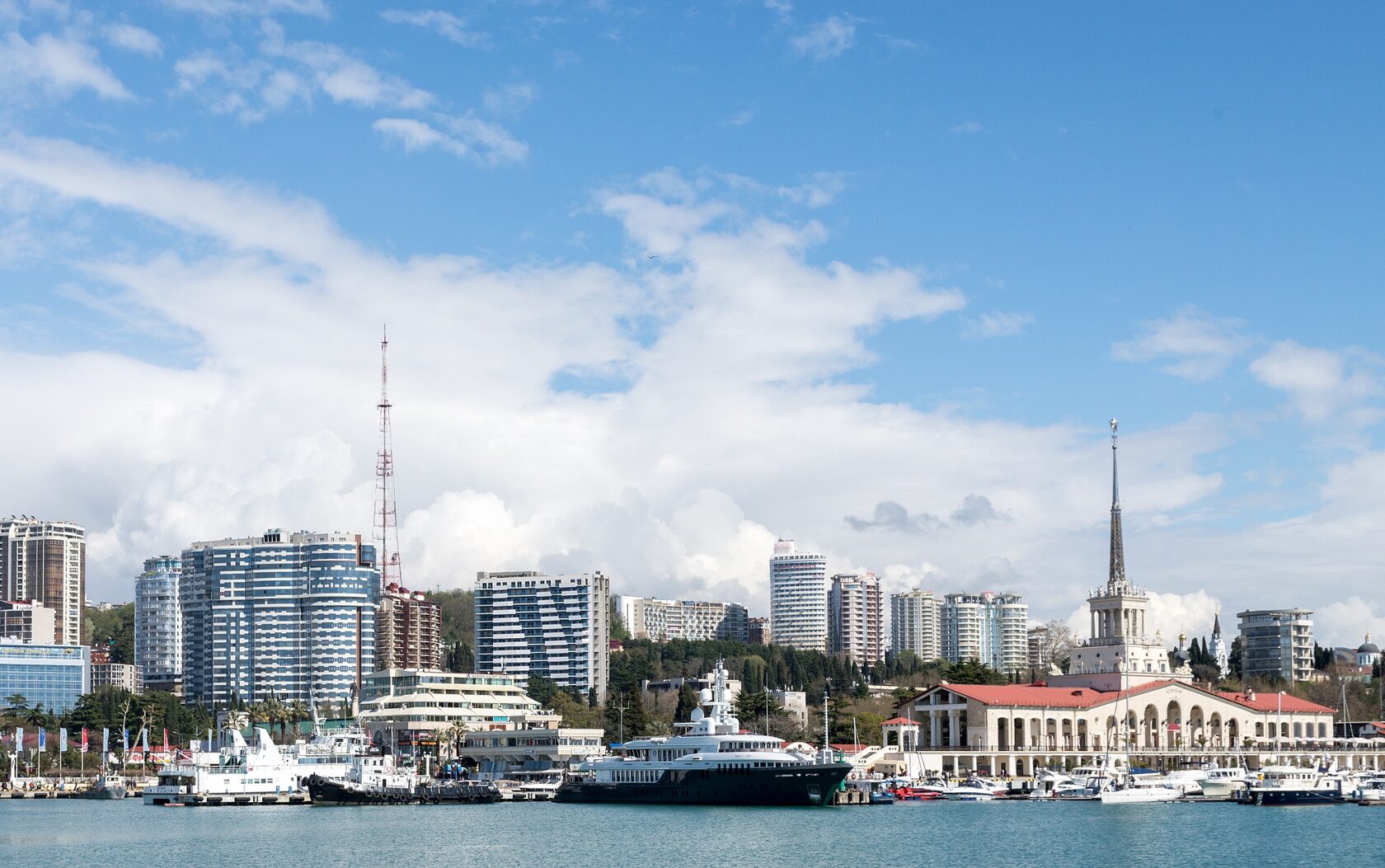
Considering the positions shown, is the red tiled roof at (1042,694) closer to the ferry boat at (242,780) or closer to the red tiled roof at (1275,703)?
the red tiled roof at (1275,703)

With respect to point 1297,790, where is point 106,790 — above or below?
below

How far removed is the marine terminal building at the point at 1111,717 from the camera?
14412 cm

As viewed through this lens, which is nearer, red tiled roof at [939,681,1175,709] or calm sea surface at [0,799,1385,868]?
calm sea surface at [0,799,1385,868]

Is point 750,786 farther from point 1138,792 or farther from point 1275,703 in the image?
point 1275,703

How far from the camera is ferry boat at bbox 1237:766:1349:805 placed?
112 m

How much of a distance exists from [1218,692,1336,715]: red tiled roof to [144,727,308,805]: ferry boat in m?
86.8

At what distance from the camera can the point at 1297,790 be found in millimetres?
112625

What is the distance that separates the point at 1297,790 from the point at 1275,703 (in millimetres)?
53609

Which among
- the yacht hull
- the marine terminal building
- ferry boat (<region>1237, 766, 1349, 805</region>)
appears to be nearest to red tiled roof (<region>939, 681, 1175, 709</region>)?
the marine terminal building

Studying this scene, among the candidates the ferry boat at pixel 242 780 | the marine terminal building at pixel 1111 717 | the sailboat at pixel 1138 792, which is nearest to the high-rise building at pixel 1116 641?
the marine terminal building at pixel 1111 717

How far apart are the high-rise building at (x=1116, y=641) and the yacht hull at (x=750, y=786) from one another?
199ft

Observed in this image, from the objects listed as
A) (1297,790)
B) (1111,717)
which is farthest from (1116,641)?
(1297,790)

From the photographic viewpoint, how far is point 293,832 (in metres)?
87.8

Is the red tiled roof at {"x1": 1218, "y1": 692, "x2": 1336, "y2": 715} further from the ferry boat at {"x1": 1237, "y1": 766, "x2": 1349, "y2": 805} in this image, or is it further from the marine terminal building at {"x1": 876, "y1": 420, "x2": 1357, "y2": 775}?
the ferry boat at {"x1": 1237, "y1": 766, "x2": 1349, "y2": 805}
